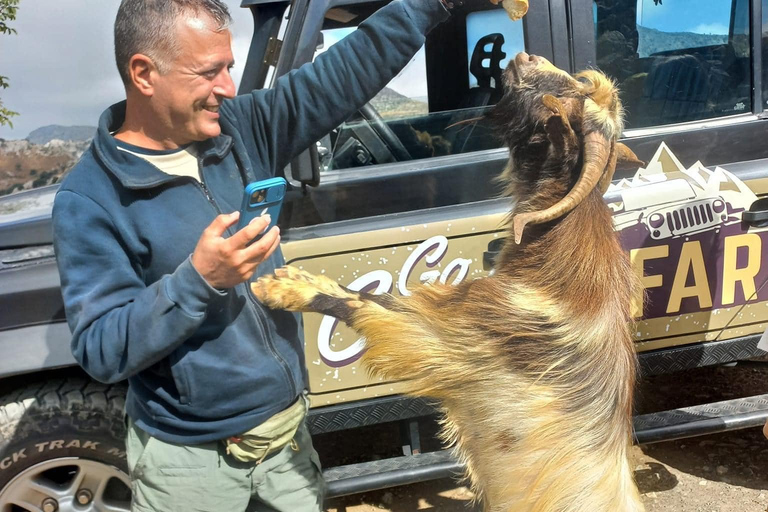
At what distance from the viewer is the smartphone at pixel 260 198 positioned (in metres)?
1.59

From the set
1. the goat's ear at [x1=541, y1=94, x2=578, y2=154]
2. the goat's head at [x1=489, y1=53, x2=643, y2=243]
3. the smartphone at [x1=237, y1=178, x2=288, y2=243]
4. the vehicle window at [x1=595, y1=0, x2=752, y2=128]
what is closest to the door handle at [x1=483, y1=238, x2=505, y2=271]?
the goat's head at [x1=489, y1=53, x2=643, y2=243]

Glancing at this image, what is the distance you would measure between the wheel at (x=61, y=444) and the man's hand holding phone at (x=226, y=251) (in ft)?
4.79

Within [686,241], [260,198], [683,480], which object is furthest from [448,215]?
[683,480]

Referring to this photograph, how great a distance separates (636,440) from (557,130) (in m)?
1.52

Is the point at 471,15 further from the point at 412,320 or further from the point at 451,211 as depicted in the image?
the point at 412,320

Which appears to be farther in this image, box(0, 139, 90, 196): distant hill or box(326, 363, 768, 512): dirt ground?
box(0, 139, 90, 196): distant hill

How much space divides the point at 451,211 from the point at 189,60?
4.78 feet

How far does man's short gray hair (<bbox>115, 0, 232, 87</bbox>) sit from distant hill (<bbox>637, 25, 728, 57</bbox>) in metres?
2.13

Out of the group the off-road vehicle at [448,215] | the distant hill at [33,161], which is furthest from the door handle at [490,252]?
the distant hill at [33,161]

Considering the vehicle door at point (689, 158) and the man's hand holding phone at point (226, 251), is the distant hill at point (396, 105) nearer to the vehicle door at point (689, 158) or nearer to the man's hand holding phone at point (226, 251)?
the vehicle door at point (689, 158)

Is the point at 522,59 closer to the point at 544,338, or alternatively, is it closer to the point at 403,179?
the point at 403,179

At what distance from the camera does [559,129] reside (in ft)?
7.55

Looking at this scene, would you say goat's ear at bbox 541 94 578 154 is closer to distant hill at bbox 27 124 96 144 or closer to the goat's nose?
the goat's nose

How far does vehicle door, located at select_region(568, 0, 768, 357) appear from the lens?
115 inches
